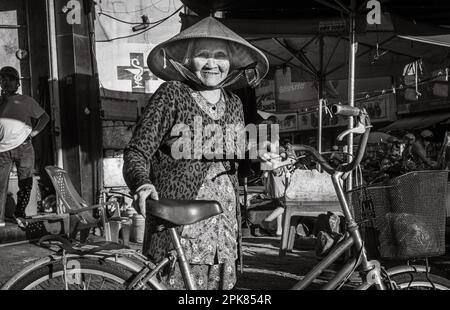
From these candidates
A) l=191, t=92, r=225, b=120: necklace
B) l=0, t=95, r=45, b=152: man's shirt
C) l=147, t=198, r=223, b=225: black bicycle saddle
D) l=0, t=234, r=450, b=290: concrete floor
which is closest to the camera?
l=147, t=198, r=223, b=225: black bicycle saddle

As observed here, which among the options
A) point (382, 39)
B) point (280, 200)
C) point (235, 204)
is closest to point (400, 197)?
point (235, 204)

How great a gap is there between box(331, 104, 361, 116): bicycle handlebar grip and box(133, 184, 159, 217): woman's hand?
793 millimetres

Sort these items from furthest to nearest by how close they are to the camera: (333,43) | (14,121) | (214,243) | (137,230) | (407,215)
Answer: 1. (333,43)
2. (137,230)
3. (14,121)
4. (214,243)
5. (407,215)

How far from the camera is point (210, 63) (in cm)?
226

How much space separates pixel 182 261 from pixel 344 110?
917 mm

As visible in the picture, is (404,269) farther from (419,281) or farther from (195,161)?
(195,161)

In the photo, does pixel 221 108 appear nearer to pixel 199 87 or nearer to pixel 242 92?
pixel 199 87

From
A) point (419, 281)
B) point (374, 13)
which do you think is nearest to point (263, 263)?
point (374, 13)

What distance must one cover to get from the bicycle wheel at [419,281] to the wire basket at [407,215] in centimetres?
13

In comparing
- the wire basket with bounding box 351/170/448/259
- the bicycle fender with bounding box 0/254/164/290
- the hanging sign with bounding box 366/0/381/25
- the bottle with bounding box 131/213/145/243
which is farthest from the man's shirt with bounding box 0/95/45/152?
the wire basket with bounding box 351/170/448/259

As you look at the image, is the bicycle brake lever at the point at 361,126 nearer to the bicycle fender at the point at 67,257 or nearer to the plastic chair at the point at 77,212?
the bicycle fender at the point at 67,257

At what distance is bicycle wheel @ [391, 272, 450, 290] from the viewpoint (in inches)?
84.0

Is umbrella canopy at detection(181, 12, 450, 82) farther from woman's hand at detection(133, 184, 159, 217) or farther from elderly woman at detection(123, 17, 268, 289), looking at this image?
woman's hand at detection(133, 184, 159, 217)

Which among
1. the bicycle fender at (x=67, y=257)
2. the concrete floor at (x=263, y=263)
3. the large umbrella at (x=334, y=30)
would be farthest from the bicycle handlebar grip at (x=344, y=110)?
the large umbrella at (x=334, y=30)
